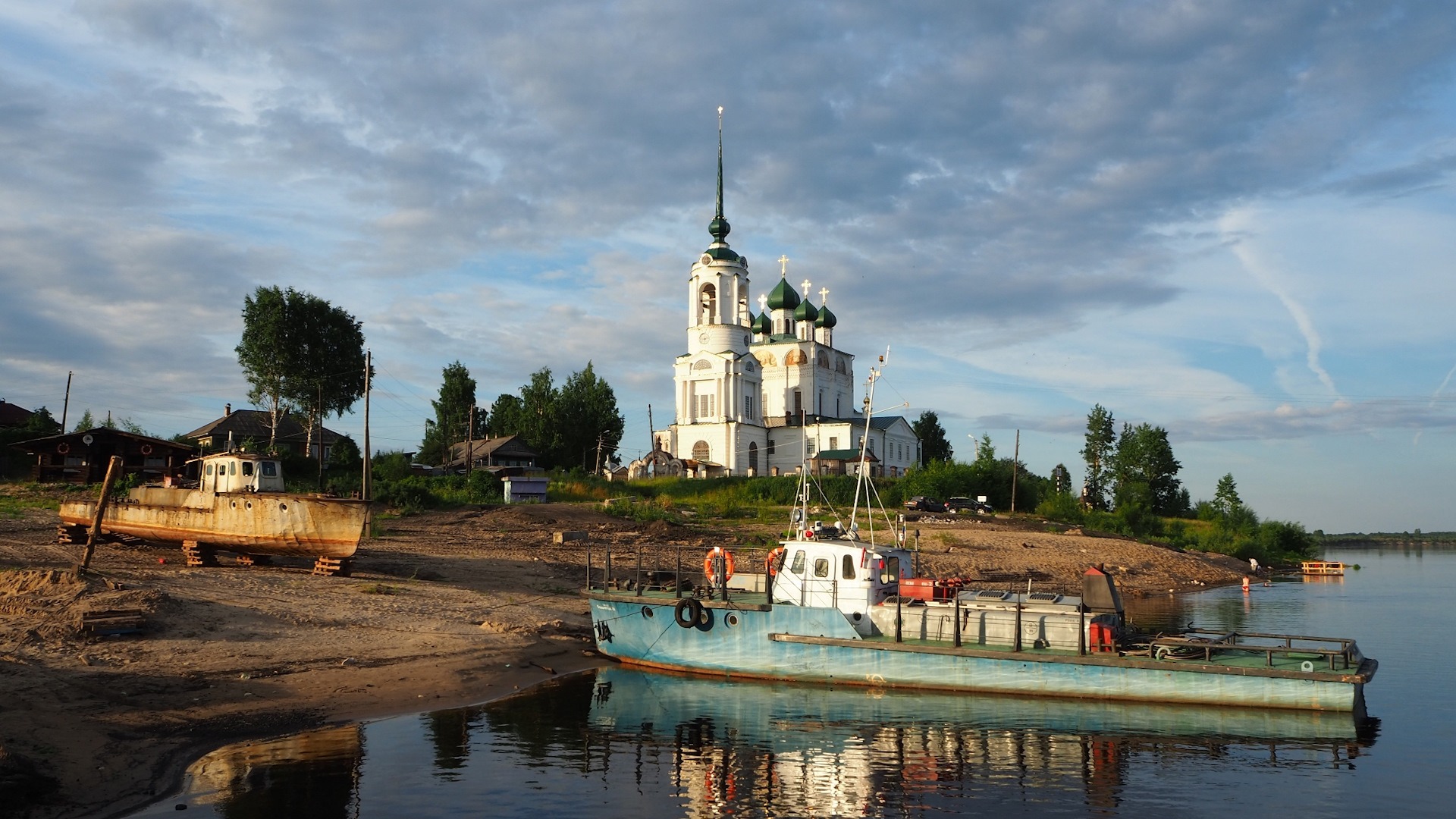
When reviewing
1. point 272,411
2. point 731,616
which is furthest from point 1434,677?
point 272,411

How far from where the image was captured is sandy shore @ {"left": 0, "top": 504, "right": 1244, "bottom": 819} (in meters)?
14.2

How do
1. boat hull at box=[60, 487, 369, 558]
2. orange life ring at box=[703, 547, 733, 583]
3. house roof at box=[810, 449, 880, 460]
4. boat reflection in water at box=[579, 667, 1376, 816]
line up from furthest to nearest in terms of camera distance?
house roof at box=[810, 449, 880, 460]
boat hull at box=[60, 487, 369, 558]
orange life ring at box=[703, 547, 733, 583]
boat reflection in water at box=[579, 667, 1376, 816]

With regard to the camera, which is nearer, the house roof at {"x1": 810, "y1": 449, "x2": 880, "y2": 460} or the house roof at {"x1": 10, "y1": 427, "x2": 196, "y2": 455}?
the house roof at {"x1": 10, "y1": 427, "x2": 196, "y2": 455}

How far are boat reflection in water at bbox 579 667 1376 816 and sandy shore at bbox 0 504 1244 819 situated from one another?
161 inches

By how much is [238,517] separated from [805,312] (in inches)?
2567

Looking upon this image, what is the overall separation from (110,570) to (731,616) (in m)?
16.3

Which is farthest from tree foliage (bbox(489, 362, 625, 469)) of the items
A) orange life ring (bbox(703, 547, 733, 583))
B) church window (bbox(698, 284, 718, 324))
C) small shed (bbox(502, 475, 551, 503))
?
orange life ring (bbox(703, 547, 733, 583))

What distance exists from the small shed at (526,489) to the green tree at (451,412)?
129 feet

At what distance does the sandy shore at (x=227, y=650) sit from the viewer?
1423 centimetres

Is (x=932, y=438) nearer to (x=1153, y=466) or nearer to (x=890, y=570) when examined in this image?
(x=1153, y=466)

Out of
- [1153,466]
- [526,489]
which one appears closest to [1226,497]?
[1153,466]

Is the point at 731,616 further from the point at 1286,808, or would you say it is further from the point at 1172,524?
the point at 1172,524

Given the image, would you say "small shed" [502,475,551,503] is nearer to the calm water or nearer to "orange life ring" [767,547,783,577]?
"orange life ring" [767,547,783,577]

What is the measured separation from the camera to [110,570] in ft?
86.7
